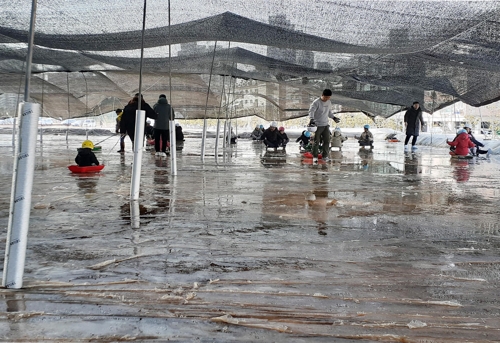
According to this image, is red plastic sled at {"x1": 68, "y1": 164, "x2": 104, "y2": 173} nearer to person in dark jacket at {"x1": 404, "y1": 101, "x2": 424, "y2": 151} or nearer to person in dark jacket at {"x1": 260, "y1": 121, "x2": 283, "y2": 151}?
person in dark jacket at {"x1": 260, "y1": 121, "x2": 283, "y2": 151}

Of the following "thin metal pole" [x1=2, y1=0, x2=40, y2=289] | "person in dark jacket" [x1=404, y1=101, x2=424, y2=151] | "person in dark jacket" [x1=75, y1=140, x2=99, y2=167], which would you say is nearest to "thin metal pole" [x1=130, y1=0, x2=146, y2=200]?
"thin metal pole" [x1=2, y1=0, x2=40, y2=289]

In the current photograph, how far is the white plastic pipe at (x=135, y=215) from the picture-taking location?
13.3 feet

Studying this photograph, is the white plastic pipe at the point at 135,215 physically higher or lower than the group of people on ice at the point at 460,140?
lower

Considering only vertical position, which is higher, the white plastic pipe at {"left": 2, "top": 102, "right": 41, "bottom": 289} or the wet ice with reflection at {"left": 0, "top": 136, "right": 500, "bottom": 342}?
the white plastic pipe at {"left": 2, "top": 102, "right": 41, "bottom": 289}

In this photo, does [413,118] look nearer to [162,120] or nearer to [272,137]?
[272,137]

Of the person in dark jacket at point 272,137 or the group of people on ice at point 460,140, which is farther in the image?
the person in dark jacket at point 272,137

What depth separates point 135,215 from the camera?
451 centimetres

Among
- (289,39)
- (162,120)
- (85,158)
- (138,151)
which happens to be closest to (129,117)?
(162,120)

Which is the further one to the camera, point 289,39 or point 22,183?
point 289,39

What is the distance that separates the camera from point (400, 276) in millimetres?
2742

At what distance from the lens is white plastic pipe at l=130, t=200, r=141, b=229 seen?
4051 mm

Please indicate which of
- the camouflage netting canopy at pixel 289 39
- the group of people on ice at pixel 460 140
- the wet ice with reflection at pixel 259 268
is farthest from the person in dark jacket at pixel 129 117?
the group of people on ice at pixel 460 140

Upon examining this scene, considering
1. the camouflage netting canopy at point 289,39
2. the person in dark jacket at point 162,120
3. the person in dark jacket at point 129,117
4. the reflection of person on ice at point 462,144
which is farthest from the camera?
the reflection of person on ice at point 462,144

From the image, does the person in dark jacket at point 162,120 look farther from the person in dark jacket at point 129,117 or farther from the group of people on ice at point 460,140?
the group of people on ice at point 460,140
